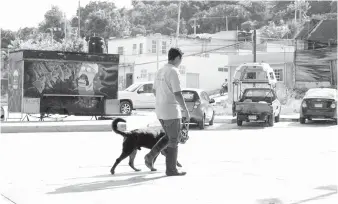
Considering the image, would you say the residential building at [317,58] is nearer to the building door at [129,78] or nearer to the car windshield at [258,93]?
the building door at [129,78]

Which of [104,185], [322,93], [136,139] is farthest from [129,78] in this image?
[104,185]

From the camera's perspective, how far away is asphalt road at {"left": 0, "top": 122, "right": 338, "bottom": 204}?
6734 mm

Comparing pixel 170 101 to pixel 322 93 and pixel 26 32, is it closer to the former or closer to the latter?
pixel 322 93

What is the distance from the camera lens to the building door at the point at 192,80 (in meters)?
52.8

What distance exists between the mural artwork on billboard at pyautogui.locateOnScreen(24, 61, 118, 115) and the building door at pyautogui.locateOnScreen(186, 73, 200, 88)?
3106 cm

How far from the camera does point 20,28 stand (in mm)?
97062

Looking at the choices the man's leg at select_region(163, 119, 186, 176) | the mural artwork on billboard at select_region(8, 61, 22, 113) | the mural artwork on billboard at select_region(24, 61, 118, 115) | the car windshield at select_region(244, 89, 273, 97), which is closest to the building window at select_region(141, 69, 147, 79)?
the car windshield at select_region(244, 89, 273, 97)

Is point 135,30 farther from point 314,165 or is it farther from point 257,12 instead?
point 314,165

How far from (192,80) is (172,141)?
148 feet

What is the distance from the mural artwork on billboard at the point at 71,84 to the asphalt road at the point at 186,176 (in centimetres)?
670

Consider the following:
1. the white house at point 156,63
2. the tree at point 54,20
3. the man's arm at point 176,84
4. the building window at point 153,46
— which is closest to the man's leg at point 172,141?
the man's arm at point 176,84

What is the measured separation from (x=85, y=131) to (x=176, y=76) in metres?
10.4

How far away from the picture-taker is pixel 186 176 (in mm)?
8281

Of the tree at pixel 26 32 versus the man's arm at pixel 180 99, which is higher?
the tree at pixel 26 32
